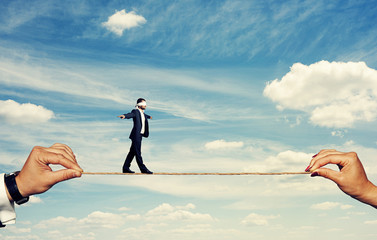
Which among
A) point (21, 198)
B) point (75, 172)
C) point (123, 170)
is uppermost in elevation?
point (123, 170)

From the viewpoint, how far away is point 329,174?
3.59 m

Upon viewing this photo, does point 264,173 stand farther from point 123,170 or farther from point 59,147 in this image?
point 123,170

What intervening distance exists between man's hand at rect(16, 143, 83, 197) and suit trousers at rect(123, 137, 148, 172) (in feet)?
20.1

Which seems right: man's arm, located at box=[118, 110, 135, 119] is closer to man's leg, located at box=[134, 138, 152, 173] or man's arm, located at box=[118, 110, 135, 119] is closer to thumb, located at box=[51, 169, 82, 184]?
man's leg, located at box=[134, 138, 152, 173]

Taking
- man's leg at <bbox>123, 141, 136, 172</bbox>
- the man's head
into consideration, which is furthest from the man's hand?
the man's head

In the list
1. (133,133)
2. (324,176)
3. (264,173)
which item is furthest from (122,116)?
(324,176)

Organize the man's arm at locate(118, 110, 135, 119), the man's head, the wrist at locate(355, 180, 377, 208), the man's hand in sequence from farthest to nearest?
the man's head
the man's arm at locate(118, 110, 135, 119)
the wrist at locate(355, 180, 377, 208)
the man's hand

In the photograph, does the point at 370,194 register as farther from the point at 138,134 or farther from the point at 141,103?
the point at 141,103

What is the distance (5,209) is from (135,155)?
6.31 metres

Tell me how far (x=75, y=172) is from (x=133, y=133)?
6374mm

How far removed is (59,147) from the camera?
11.9 feet

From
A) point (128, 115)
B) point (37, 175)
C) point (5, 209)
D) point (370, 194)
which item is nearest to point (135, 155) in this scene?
point (128, 115)

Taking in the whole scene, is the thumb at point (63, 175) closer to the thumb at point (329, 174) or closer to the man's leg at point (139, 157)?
the thumb at point (329, 174)

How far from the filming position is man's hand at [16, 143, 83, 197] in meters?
3.36
